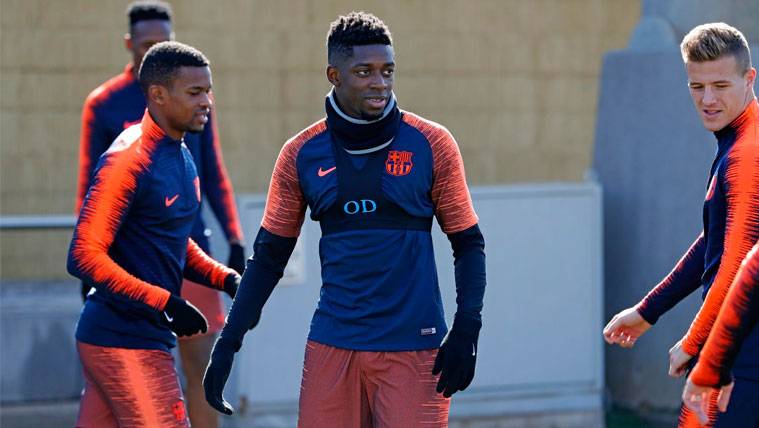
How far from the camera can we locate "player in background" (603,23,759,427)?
13.8 ft

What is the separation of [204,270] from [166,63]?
82 cm

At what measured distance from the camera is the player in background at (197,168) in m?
6.62

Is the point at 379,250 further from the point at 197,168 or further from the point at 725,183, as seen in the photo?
the point at 197,168

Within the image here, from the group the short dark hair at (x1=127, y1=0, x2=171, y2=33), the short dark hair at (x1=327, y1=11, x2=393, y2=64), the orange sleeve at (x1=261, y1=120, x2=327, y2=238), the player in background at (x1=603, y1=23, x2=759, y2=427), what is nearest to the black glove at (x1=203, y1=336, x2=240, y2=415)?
the orange sleeve at (x1=261, y1=120, x2=327, y2=238)

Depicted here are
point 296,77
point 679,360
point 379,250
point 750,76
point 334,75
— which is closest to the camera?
point 679,360

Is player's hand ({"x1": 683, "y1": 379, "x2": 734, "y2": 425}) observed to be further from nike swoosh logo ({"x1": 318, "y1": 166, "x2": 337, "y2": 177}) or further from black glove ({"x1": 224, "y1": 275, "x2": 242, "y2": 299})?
black glove ({"x1": 224, "y1": 275, "x2": 242, "y2": 299})

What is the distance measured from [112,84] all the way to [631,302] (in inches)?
140

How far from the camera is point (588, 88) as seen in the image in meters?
11.8

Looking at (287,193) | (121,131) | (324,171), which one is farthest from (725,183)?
(121,131)

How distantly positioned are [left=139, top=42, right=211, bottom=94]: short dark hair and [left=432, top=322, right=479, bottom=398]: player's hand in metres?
1.69

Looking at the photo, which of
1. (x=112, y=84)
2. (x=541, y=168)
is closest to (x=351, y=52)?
(x=112, y=84)

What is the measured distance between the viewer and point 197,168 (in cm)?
677

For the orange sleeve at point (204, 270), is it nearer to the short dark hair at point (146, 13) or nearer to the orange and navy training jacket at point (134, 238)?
the orange and navy training jacket at point (134, 238)

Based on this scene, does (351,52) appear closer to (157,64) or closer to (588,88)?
(157,64)
